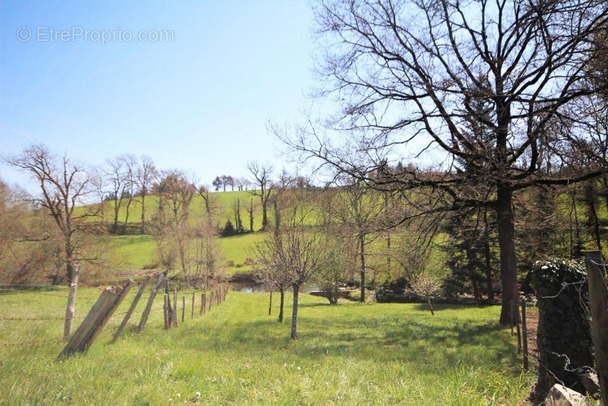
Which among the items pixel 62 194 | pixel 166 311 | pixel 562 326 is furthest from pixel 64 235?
pixel 562 326

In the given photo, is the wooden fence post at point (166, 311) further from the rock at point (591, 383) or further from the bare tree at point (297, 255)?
the rock at point (591, 383)

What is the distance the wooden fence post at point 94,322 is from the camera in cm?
686

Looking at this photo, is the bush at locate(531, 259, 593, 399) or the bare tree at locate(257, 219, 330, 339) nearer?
the bush at locate(531, 259, 593, 399)

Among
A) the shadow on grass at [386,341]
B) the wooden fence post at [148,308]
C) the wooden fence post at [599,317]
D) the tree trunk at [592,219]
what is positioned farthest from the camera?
the tree trunk at [592,219]

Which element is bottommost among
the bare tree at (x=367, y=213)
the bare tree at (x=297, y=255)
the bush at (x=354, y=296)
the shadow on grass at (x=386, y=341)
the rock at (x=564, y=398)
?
the bush at (x=354, y=296)

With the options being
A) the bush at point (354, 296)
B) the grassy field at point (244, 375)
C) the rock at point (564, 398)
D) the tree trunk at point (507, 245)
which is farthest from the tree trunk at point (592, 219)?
the rock at point (564, 398)

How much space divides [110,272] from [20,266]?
22.5 ft

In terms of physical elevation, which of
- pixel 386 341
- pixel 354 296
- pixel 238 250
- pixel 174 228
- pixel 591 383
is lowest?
pixel 354 296

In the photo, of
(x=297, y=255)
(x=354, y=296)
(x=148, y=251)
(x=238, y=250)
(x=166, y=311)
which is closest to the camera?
(x=166, y=311)

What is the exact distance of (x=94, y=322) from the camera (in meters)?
7.05

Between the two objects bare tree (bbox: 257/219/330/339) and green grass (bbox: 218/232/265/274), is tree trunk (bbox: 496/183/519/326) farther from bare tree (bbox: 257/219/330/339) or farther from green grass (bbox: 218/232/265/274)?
green grass (bbox: 218/232/265/274)

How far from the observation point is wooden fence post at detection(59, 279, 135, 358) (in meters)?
6.86

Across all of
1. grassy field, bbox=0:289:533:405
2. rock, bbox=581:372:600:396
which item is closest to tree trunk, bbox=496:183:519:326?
grassy field, bbox=0:289:533:405

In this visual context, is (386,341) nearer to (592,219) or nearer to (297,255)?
(297,255)
